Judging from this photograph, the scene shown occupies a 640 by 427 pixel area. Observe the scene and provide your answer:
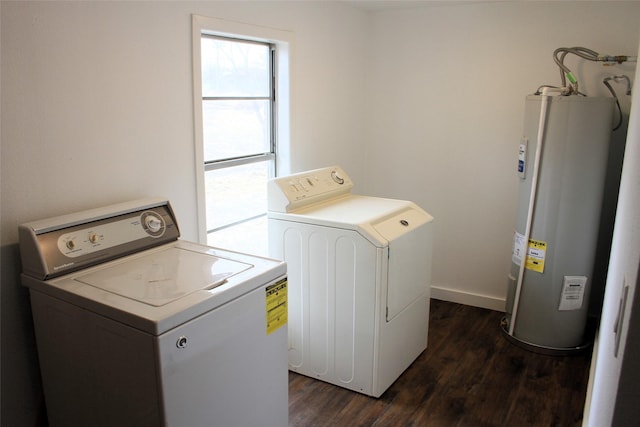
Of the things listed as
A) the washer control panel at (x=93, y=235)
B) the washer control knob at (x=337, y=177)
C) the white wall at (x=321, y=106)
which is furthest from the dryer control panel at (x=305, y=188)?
the washer control panel at (x=93, y=235)

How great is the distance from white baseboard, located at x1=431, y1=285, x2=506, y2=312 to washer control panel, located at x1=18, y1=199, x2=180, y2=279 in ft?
8.19

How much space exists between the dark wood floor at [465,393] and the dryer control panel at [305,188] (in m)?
0.99

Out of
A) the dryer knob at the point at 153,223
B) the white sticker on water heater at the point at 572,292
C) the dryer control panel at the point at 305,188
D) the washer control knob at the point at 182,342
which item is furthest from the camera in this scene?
the white sticker on water heater at the point at 572,292

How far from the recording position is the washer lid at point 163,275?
1.64 meters

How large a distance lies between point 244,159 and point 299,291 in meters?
0.82

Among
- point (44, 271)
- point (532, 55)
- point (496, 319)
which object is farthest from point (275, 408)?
point (532, 55)

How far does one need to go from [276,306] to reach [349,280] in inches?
30.3

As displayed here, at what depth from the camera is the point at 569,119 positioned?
115 inches

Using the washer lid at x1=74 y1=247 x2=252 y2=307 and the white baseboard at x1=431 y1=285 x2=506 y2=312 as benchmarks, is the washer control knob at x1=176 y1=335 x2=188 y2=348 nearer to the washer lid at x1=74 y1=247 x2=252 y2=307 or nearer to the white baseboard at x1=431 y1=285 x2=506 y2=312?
the washer lid at x1=74 y1=247 x2=252 y2=307

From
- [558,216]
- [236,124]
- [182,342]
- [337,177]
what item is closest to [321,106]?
[337,177]

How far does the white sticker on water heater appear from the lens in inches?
122

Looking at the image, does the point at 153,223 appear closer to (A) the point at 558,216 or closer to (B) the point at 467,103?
(A) the point at 558,216

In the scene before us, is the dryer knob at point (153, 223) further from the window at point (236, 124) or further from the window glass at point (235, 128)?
the window glass at point (235, 128)

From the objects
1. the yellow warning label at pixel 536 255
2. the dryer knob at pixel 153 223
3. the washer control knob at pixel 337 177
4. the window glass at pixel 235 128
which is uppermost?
the window glass at pixel 235 128
